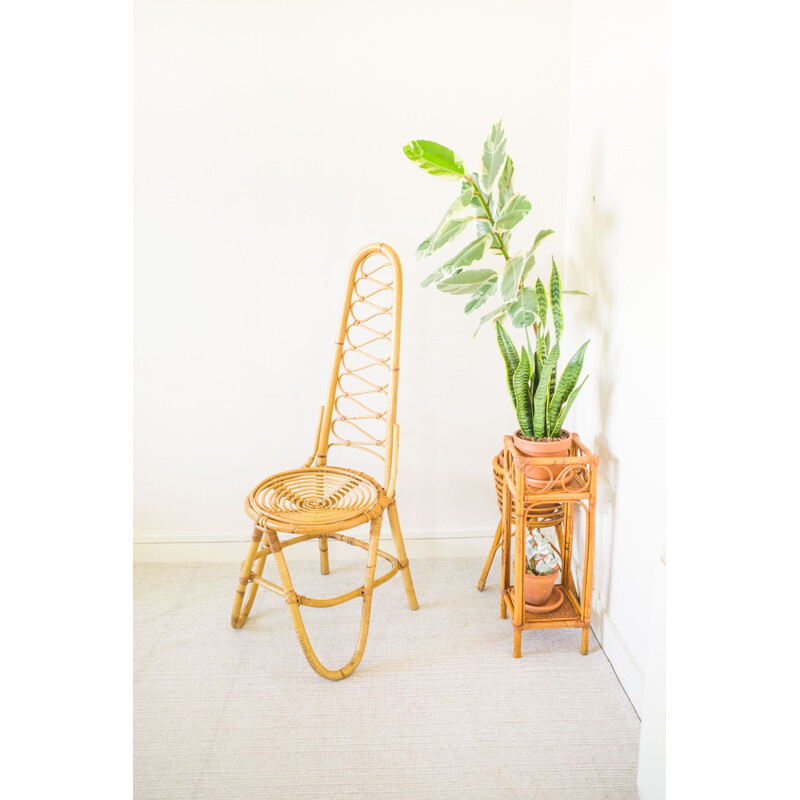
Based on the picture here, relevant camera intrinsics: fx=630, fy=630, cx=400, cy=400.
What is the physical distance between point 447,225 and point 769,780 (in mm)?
1741

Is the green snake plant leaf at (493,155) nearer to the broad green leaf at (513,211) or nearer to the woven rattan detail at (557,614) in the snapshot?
the broad green leaf at (513,211)

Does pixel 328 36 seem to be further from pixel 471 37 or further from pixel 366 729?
pixel 366 729

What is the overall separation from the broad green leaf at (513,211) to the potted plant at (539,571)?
1.00 metres

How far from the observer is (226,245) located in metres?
2.47

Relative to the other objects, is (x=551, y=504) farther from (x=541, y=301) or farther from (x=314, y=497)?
(x=314, y=497)

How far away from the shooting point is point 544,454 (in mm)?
1982

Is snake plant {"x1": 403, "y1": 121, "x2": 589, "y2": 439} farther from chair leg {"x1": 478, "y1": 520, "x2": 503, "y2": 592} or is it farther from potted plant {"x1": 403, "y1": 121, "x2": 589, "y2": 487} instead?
chair leg {"x1": 478, "y1": 520, "x2": 503, "y2": 592}

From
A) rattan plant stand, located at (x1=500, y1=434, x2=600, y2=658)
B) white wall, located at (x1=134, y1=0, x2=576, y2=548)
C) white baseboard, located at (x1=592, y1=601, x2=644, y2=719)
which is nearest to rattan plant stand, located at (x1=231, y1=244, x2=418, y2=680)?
white wall, located at (x1=134, y1=0, x2=576, y2=548)

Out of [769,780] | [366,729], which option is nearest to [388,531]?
[366,729]

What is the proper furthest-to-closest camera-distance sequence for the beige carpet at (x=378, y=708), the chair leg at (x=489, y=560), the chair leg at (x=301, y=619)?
the chair leg at (x=489, y=560)
the chair leg at (x=301, y=619)
the beige carpet at (x=378, y=708)

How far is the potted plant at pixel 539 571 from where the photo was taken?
2.03 meters

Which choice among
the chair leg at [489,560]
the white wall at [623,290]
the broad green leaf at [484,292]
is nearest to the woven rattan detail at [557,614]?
the white wall at [623,290]

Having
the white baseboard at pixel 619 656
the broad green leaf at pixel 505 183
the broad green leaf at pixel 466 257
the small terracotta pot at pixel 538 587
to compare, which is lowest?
the white baseboard at pixel 619 656

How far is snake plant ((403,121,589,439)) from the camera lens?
186cm
